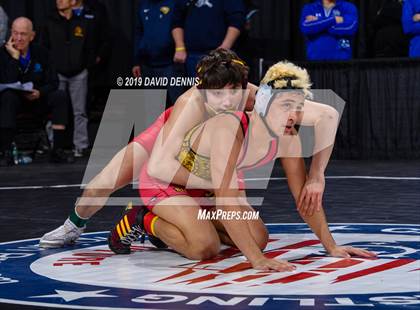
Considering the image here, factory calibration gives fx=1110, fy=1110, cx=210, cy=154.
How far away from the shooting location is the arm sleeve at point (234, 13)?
10.6m

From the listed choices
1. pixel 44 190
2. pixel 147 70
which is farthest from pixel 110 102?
pixel 44 190

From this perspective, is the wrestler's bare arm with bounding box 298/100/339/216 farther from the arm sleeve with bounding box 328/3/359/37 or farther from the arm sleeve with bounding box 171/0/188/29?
the arm sleeve with bounding box 328/3/359/37

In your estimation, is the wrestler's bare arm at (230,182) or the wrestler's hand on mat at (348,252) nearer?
the wrestler's bare arm at (230,182)

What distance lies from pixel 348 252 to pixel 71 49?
6.96m

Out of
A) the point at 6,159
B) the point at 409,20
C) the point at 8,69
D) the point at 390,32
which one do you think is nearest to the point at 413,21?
the point at 409,20

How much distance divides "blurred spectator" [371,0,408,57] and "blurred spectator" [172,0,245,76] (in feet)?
6.55

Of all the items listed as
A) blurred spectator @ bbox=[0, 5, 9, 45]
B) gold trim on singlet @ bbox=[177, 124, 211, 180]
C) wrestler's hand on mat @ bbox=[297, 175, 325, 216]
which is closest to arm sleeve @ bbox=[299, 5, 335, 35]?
blurred spectator @ bbox=[0, 5, 9, 45]

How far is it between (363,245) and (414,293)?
4.36ft

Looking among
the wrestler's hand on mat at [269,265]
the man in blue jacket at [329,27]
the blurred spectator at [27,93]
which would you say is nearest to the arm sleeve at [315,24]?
the man in blue jacket at [329,27]

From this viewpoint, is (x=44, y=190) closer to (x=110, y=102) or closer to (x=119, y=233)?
(x=119, y=233)

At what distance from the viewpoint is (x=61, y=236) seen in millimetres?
5520

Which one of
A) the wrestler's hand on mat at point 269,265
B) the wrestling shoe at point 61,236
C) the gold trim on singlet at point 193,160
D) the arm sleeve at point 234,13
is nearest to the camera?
the wrestler's hand on mat at point 269,265

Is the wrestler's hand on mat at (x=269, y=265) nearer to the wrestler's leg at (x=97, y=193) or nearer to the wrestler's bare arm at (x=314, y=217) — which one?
the wrestler's bare arm at (x=314, y=217)

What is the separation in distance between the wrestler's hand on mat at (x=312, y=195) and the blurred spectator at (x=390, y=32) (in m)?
7.10
